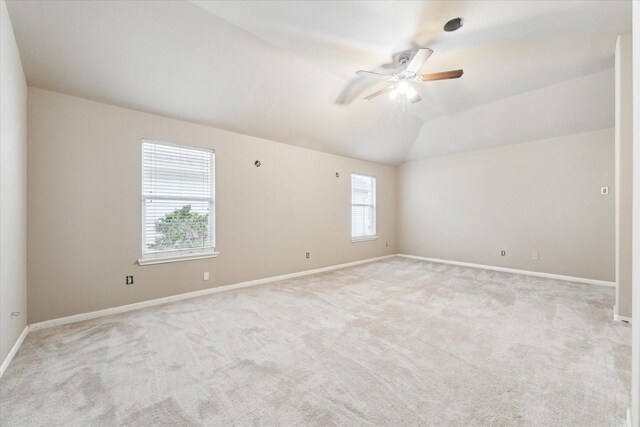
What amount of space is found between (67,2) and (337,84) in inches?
117

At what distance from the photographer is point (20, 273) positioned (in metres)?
2.54

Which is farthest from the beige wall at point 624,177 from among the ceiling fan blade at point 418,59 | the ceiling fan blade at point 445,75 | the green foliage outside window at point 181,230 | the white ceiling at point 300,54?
the green foliage outside window at point 181,230

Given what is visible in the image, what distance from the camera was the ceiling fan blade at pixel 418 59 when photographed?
2592 mm

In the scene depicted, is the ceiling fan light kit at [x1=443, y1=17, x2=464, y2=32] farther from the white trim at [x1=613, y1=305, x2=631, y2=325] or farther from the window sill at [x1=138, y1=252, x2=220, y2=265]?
the window sill at [x1=138, y1=252, x2=220, y2=265]

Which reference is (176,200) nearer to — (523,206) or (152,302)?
(152,302)

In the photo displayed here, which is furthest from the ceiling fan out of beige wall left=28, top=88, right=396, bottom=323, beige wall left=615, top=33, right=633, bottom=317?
beige wall left=28, top=88, right=396, bottom=323

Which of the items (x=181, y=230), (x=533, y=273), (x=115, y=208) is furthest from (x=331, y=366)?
(x=533, y=273)

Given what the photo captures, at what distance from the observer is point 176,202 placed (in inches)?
148

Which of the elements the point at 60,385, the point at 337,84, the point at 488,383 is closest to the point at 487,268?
the point at 488,383

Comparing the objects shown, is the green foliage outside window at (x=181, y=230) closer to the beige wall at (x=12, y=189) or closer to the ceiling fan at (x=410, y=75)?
the beige wall at (x=12, y=189)

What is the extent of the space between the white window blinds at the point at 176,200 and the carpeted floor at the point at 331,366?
812mm

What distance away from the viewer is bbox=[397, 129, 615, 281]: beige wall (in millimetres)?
4504

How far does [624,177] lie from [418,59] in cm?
263

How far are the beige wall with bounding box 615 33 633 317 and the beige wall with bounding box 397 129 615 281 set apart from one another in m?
1.98
